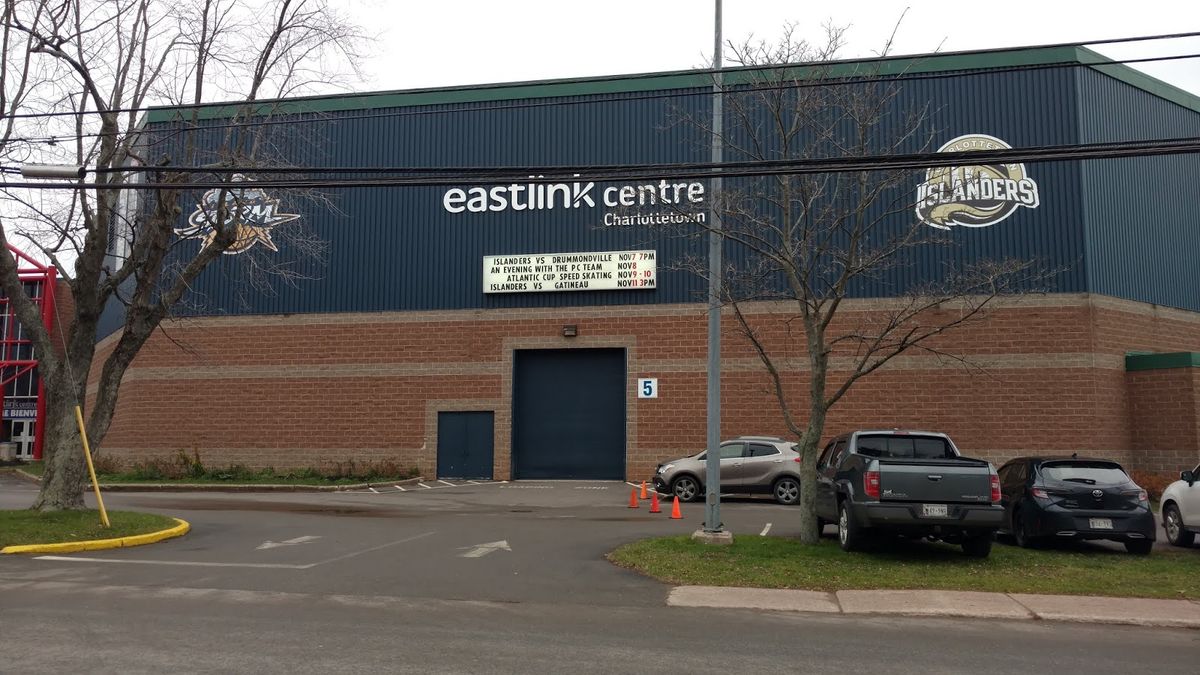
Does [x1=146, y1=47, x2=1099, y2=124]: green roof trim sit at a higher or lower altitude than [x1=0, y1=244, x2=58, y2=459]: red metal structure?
higher

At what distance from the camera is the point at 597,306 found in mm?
28766

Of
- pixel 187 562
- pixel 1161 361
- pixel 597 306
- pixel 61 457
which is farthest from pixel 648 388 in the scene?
pixel 187 562

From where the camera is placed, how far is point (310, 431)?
29.8 meters

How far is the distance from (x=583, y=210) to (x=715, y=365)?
15.6 meters

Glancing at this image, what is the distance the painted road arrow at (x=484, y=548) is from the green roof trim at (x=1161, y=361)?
19466mm

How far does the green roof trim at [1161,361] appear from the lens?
24.8 m

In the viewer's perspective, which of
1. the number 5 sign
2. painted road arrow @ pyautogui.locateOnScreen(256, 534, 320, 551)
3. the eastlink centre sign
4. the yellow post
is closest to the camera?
painted road arrow @ pyautogui.locateOnScreen(256, 534, 320, 551)

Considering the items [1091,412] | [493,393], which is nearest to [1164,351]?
[1091,412]

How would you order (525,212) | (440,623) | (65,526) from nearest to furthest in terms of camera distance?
(440,623), (65,526), (525,212)

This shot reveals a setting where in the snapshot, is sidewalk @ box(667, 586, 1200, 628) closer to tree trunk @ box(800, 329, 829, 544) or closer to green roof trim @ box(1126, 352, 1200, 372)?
tree trunk @ box(800, 329, 829, 544)

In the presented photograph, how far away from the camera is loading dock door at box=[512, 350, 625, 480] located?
29.0 m

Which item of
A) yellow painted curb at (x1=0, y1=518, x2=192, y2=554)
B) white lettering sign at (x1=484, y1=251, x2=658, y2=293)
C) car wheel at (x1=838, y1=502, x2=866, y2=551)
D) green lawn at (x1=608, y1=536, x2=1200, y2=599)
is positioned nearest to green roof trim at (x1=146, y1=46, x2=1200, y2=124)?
white lettering sign at (x1=484, y1=251, x2=658, y2=293)

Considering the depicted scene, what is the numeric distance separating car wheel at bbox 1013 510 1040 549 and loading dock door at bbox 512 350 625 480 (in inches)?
616

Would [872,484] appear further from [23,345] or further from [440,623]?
[23,345]
